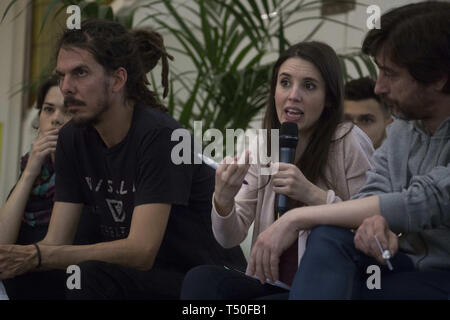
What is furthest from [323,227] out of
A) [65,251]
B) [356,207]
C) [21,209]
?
[21,209]

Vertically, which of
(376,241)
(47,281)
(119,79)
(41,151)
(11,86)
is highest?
(11,86)

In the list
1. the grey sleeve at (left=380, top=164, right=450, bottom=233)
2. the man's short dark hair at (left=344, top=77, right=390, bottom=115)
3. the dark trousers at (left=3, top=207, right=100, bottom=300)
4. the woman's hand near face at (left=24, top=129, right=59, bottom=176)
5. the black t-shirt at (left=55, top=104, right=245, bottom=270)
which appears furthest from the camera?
the man's short dark hair at (left=344, top=77, right=390, bottom=115)

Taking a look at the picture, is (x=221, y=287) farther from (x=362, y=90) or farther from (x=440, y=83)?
(x=362, y=90)

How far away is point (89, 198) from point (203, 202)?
0.36 meters

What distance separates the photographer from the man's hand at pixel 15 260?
159cm

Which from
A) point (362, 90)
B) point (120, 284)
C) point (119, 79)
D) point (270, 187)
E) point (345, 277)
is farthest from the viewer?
point (362, 90)

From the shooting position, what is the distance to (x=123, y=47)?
1874mm

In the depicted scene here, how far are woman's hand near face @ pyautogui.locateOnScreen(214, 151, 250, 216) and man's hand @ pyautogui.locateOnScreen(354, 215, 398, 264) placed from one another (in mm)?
316

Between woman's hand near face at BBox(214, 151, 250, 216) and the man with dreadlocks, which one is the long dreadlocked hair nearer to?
Result: the man with dreadlocks

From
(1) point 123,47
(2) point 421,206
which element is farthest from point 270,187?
(1) point 123,47

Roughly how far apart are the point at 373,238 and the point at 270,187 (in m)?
0.54

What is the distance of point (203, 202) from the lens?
1.78m

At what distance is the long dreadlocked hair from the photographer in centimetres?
182

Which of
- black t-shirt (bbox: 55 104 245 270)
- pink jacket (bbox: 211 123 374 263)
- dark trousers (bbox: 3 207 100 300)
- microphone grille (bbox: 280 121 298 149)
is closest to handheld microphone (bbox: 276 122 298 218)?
microphone grille (bbox: 280 121 298 149)
